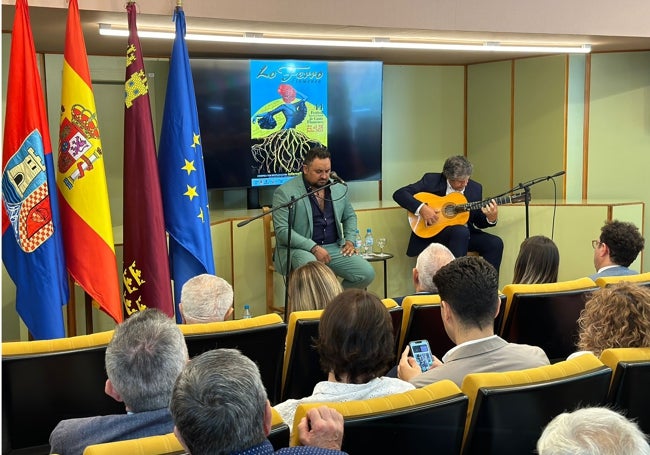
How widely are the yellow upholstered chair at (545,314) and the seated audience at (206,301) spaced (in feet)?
3.90

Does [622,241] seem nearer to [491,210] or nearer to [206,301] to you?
[491,210]

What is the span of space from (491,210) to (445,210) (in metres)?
0.36

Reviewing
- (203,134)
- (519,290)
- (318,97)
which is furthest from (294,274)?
(318,97)

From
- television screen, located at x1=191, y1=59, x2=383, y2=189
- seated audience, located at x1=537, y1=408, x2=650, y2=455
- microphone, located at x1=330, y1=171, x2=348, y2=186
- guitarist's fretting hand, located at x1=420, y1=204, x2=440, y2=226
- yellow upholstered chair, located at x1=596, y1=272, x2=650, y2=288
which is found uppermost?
television screen, located at x1=191, y1=59, x2=383, y2=189

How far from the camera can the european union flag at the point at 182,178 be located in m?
4.45

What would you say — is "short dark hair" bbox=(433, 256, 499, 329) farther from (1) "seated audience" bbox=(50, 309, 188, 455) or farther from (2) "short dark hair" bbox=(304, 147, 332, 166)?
(2) "short dark hair" bbox=(304, 147, 332, 166)

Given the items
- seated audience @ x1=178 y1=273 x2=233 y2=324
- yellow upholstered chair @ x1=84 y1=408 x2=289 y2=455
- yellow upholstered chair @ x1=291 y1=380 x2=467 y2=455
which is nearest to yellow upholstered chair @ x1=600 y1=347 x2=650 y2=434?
yellow upholstered chair @ x1=291 y1=380 x2=467 y2=455

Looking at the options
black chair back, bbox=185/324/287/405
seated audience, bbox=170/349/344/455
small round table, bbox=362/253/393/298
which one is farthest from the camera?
small round table, bbox=362/253/393/298

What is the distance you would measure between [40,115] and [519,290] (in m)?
2.42

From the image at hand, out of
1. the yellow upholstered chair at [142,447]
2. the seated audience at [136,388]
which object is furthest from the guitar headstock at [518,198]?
the yellow upholstered chair at [142,447]

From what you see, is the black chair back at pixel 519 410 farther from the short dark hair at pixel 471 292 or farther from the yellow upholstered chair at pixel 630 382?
the short dark hair at pixel 471 292

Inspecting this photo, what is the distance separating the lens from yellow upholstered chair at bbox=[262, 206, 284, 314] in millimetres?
6035

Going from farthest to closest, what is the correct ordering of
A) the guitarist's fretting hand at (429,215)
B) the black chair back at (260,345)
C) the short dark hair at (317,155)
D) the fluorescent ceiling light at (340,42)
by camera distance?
the guitarist's fretting hand at (429,215)
the short dark hair at (317,155)
the fluorescent ceiling light at (340,42)
the black chair back at (260,345)

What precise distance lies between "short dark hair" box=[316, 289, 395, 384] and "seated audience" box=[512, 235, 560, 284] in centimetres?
176
